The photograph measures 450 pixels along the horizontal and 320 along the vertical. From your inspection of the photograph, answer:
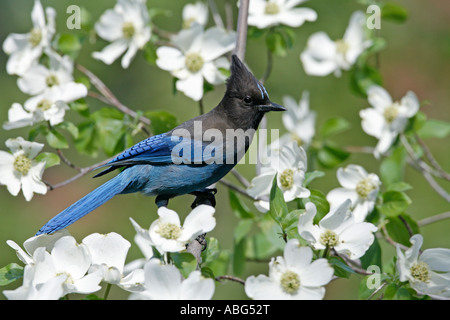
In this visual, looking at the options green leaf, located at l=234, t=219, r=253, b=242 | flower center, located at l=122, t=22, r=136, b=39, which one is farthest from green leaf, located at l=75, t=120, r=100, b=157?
green leaf, located at l=234, t=219, r=253, b=242

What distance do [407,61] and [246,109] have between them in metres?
2.84

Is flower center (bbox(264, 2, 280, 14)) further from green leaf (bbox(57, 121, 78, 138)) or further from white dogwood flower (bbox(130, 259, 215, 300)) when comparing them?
white dogwood flower (bbox(130, 259, 215, 300))

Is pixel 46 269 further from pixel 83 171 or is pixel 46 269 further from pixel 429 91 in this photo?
pixel 429 91

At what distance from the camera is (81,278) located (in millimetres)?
1794

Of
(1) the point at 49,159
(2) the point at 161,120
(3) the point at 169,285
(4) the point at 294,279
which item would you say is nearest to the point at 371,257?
(4) the point at 294,279

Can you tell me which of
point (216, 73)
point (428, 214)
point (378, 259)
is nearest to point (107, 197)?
point (216, 73)

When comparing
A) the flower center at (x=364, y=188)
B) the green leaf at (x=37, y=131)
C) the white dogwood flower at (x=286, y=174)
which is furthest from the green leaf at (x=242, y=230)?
the green leaf at (x=37, y=131)

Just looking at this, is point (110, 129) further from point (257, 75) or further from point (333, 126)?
point (257, 75)

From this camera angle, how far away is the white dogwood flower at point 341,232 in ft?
6.19

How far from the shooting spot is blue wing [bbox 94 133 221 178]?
282cm

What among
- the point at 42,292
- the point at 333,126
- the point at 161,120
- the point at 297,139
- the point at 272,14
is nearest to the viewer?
the point at 42,292

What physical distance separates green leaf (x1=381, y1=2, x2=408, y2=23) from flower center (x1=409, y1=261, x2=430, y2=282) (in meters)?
1.54

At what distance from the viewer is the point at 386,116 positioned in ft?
9.00

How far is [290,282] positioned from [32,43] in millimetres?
1879
